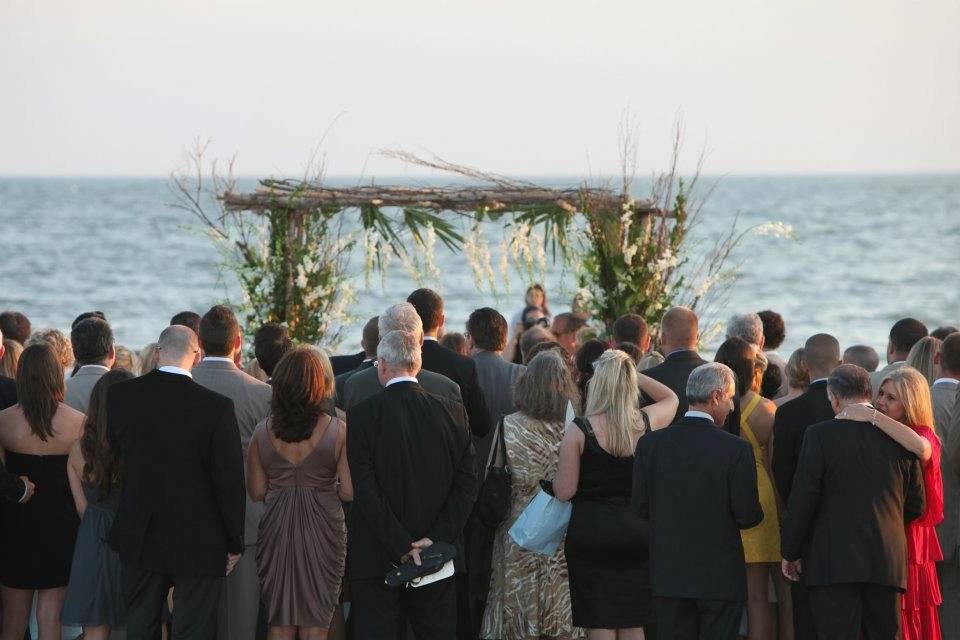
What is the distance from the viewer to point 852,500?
5883 millimetres

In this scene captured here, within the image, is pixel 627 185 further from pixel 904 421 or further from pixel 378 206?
pixel 904 421

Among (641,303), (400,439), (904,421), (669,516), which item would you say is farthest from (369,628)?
(641,303)

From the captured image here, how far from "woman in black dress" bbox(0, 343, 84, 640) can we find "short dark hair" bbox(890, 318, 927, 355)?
177 inches

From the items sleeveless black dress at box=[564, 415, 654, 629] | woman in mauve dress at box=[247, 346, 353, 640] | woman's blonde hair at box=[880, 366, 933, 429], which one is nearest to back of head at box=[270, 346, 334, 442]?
woman in mauve dress at box=[247, 346, 353, 640]

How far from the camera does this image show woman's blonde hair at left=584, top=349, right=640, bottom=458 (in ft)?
20.7

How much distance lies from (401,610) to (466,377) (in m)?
1.41

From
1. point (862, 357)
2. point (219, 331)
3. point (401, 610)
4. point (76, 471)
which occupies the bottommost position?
point (401, 610)

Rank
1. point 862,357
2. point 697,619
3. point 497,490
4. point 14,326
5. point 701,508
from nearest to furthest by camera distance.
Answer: point 701,508
point 697,619
point 497,490
point 862,357
point 14,326

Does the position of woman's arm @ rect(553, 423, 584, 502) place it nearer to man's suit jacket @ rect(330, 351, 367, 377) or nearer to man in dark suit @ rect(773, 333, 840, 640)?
man in dark suit @ rect(773, 333, 840, 640)

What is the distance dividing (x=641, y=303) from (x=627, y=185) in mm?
897

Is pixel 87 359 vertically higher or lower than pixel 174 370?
lower

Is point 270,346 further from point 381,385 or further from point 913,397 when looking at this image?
point 913,397

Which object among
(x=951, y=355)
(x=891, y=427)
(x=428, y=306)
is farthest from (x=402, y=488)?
(x=951, y=355)

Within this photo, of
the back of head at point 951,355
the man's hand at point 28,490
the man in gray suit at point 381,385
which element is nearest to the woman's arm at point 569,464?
the man in gray suit at point 381,385
